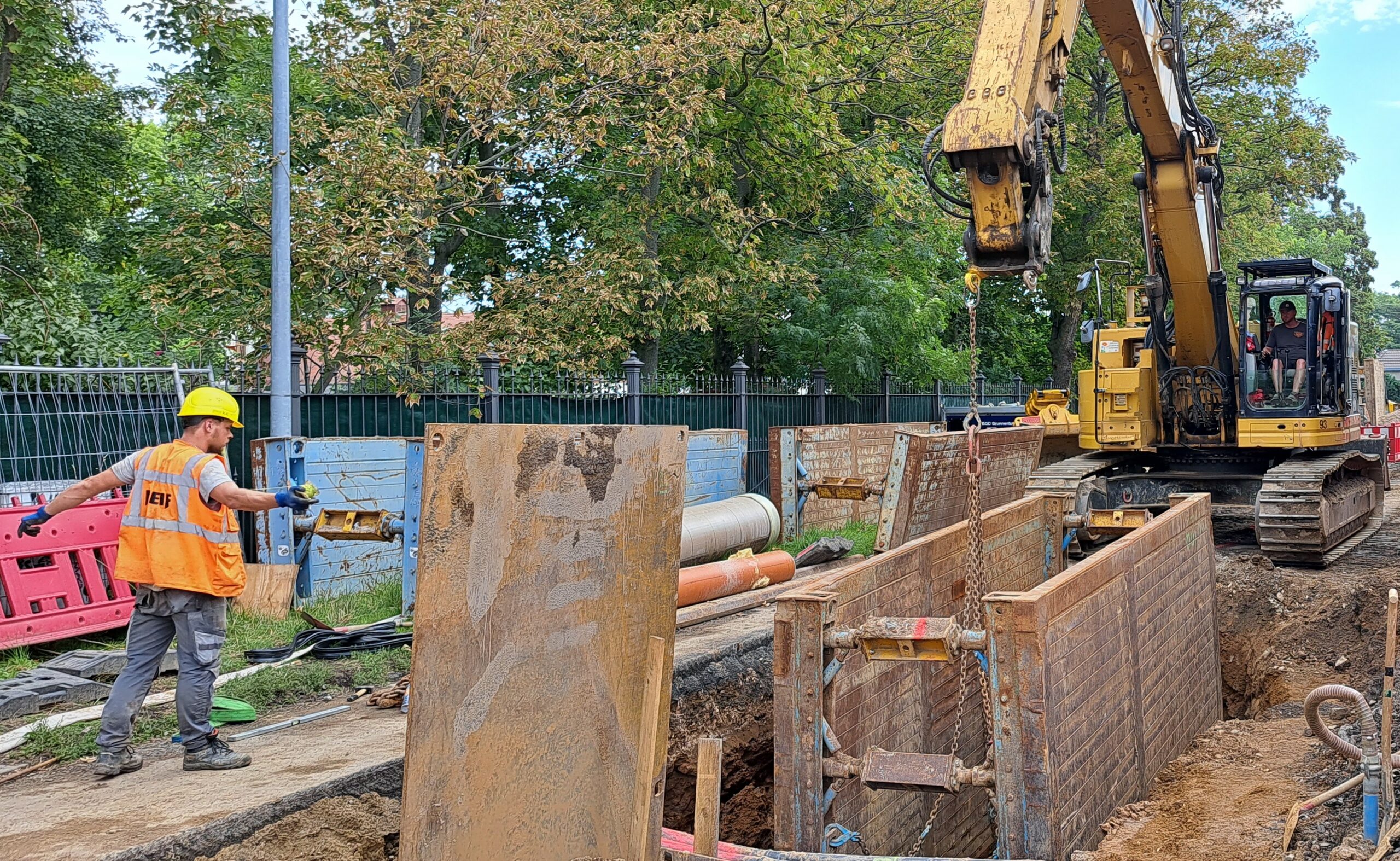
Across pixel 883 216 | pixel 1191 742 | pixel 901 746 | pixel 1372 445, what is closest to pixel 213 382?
pixel 901 746

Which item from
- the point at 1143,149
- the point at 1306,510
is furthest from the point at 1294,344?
the point at 1143,149

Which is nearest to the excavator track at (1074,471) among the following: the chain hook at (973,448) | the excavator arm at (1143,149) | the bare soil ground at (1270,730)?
the excavator arm at (1143,149)

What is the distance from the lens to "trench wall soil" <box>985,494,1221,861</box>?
4586 mm

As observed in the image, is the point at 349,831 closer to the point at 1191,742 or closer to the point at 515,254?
the point at 1191,742

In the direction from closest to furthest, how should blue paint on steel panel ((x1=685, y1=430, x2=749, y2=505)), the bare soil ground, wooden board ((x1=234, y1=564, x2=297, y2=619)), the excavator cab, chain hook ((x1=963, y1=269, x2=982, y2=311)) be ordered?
the bare soil ground
chain hook ((x1=963, y1=269, x2=982, y2=311))
wooden board ((x1=234, y1=564, x2=297, y2=619))
the excavator cab
blue paint on steel panel ((x1=685, y1=430, x2=749, y2=505))

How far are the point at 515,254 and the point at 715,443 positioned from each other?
750cm

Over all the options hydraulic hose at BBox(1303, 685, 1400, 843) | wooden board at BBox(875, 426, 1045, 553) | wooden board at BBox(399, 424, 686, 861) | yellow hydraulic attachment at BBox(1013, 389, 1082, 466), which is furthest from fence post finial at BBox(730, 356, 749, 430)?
wooden board at BBox(399, 424, 686, 861)

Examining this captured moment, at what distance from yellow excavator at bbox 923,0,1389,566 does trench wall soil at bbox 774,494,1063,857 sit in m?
3.97

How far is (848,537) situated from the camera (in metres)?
13.9

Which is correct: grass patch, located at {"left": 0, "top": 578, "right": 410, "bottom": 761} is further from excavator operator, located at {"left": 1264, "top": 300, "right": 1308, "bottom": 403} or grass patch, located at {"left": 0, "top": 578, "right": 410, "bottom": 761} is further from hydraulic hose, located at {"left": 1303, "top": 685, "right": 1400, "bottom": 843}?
excavator operator, located at {"left": 1264, "top": 300, "right": 1308, "bottom": 403}

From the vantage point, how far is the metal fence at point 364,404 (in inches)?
362

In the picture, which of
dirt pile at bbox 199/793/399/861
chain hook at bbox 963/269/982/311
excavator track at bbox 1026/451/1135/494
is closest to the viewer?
dirt pile at bbox 199/793/399/861

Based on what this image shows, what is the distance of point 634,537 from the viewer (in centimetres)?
372

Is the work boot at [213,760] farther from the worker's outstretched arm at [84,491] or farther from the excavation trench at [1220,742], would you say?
the worker's outstretched arm at [84,491]
